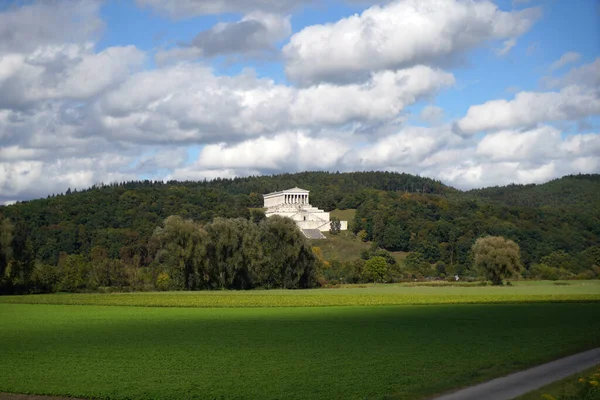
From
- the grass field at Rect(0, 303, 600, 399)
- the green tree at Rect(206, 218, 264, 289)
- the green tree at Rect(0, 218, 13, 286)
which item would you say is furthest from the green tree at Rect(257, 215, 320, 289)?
the grass field at Rect(0, 303, 600, 399)

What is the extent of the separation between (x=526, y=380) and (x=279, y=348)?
13858 millimetres

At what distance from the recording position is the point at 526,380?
80.8 ft

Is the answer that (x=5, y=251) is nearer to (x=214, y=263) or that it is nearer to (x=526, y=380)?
(x=214, y=263)

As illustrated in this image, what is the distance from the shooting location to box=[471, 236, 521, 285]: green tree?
113875mm

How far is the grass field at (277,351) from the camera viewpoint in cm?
2459

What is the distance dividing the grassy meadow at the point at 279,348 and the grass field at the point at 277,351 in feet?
0.23

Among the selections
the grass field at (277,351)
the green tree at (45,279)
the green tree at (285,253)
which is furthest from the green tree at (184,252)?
the grass field at (277,351)

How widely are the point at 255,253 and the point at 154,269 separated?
→ 32880 millimetres

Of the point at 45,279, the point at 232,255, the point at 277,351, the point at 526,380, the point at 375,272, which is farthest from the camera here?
the point at 375,272

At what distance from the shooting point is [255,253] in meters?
105

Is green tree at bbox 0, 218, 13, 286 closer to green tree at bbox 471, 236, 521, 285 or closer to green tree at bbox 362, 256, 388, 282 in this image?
green tree at bbox 362, 256, 388, 282

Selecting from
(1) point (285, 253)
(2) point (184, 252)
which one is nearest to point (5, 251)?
(2) point (184, 252)

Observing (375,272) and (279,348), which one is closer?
(279,348)

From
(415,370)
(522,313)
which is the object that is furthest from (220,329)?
(522,313)
